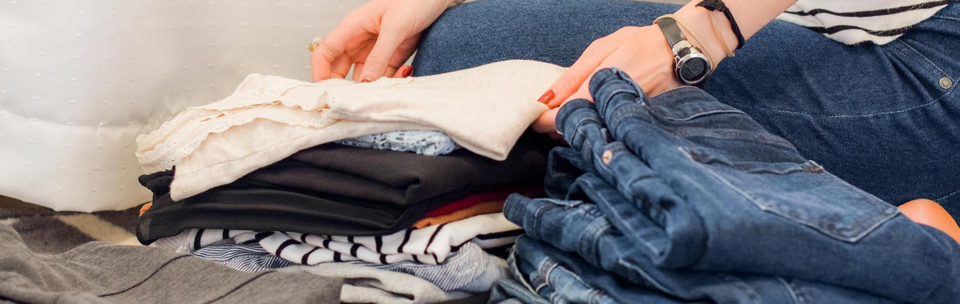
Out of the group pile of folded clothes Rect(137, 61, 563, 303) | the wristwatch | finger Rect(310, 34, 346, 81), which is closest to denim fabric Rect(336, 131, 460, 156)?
pile of folded clothes Rect(137, 61, 563, 303)

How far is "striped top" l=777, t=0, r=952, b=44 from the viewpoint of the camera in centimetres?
69

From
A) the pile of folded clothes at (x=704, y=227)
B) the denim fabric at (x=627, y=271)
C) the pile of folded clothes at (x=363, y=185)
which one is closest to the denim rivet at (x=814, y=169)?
the pile of folded clothes at (x=704, y=227)

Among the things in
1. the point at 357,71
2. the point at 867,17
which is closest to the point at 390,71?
the point at 357,71

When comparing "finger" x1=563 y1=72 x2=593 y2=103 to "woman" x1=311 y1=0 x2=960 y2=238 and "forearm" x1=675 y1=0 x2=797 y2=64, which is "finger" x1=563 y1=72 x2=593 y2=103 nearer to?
"woman" x1=311 y1=0 x2=960 y2=238

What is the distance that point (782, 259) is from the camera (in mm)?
416

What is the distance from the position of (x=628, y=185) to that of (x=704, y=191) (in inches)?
2.0

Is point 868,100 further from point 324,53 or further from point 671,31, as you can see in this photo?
point 324,53

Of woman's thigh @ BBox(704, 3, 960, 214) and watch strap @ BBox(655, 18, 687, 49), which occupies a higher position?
watch strap @ BBox(655, 18, 687, 49)

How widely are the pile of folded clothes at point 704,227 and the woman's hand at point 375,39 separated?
0.39 metres

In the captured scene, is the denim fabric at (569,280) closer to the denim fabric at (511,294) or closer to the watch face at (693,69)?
the denim fabric at (511,294)

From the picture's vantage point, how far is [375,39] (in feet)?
3.14

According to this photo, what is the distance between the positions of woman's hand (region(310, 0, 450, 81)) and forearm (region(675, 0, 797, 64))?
352 millimetres

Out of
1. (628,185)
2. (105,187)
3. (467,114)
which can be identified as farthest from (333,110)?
(105,187)

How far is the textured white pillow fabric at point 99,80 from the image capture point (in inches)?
31.9
